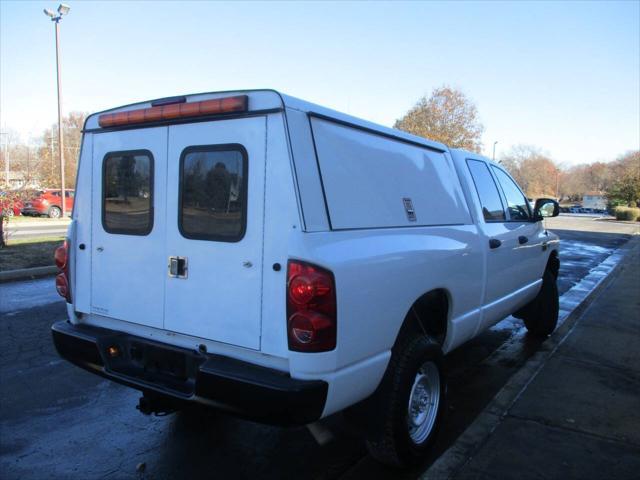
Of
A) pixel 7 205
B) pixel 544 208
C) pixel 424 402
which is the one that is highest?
pixel 544 208

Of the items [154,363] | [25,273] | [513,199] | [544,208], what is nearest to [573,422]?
[513,199]

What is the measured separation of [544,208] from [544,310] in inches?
47.8

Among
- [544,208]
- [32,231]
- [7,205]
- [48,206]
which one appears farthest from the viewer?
[48,206]

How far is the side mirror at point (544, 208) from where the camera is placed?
5438 millimetres

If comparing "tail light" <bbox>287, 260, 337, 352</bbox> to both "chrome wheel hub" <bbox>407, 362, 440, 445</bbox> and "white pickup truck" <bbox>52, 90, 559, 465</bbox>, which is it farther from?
"chrome wheel hub" <bbox>407, 362, 440, 445</bbox>

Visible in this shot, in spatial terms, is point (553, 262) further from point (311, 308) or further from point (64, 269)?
point (64, 269)

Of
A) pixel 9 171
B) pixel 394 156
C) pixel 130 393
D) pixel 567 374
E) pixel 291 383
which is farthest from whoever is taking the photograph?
pixel 9 171

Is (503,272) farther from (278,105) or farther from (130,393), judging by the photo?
(130,393)

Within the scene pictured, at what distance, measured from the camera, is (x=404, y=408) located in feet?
9.66

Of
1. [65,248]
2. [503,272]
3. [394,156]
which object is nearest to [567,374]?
[503,272]

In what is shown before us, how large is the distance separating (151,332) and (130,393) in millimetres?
1562

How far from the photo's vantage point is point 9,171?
45.8 ft

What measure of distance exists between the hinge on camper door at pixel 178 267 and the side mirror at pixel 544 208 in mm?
4048

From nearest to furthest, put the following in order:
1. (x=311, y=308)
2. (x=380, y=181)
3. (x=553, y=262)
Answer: (x=311, y=308) < (x=380, y=181) < (x=553, y=262)
